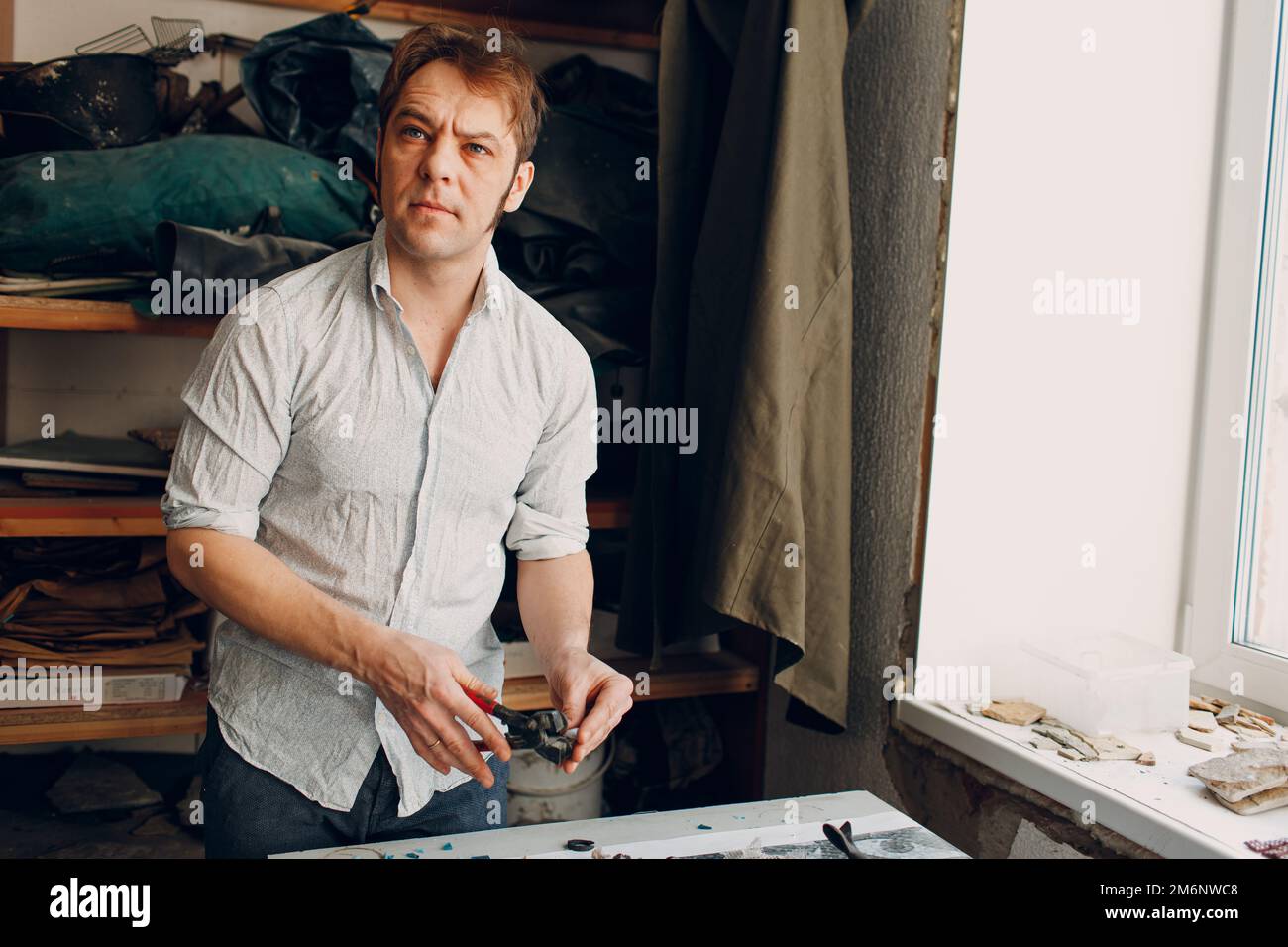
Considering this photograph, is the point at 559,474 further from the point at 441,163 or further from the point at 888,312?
the point at 888,312

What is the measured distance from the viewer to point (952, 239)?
140cm

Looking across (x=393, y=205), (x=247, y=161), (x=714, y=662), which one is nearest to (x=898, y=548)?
(x=714, y=662)

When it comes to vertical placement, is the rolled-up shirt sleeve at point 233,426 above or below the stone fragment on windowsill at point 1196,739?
above

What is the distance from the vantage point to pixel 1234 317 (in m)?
1.46

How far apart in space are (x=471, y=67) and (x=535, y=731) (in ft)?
2.36

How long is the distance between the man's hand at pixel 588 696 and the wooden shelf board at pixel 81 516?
878mm

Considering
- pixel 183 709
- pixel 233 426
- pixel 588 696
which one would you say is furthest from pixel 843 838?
pixel 183 709

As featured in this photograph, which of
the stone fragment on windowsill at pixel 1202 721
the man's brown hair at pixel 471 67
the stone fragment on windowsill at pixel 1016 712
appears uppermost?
the man's brown hair at pixel 471 67

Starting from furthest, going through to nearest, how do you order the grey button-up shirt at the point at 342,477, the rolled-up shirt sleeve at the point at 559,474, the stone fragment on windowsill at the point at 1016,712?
the stone fragment on windowsill at the point at 1016,712
the rolled-up shirt sleeve at the point at 559,474
the grey button-up shirt at the point at 342,477

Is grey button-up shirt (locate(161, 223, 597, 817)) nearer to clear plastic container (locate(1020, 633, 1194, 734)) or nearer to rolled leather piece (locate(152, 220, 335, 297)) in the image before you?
rolled leather piece (locate(152, 220, 335, 297))

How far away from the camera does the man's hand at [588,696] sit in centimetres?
101
